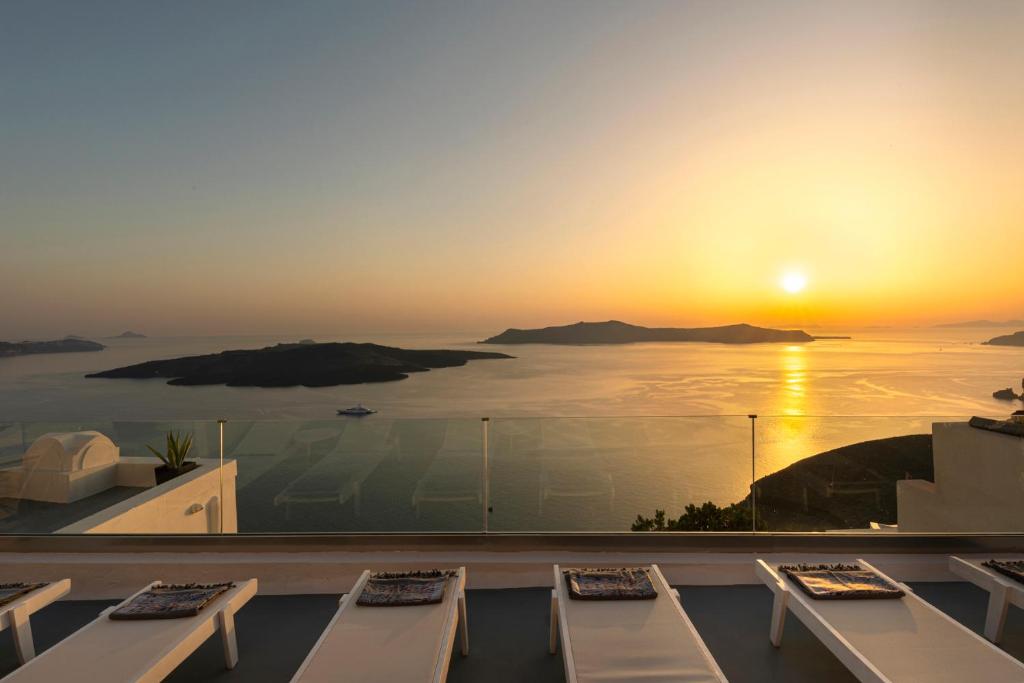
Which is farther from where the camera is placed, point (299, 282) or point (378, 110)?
point (299, 282)

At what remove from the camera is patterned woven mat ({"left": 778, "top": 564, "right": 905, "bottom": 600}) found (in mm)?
2680

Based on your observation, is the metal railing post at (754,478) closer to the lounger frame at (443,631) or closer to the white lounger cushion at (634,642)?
the white lounger cushion at (634,642)

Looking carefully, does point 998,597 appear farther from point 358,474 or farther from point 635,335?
point 635,335

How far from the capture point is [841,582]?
9.18ft

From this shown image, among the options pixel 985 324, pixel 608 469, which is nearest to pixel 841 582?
pixel 608 469

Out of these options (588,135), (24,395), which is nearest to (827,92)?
(588,135)

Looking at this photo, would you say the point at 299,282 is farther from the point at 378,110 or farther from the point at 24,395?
the point at 24,395

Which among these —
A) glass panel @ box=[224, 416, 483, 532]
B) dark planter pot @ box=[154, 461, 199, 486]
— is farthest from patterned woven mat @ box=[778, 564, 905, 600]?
dark planter pot @ box=[154, 461, 199, 486]

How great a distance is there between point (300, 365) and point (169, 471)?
58.6ft

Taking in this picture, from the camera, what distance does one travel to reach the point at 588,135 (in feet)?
29.2

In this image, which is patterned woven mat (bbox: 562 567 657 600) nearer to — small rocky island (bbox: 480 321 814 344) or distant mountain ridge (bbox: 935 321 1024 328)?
distant mountain ridge (bbox: 935 321 1024 328)

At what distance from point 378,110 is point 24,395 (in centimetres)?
1941

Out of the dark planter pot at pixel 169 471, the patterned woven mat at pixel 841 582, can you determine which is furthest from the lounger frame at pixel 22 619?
the patterned woven mat at pixel 841 582

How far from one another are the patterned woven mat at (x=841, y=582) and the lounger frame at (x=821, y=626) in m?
0.05
